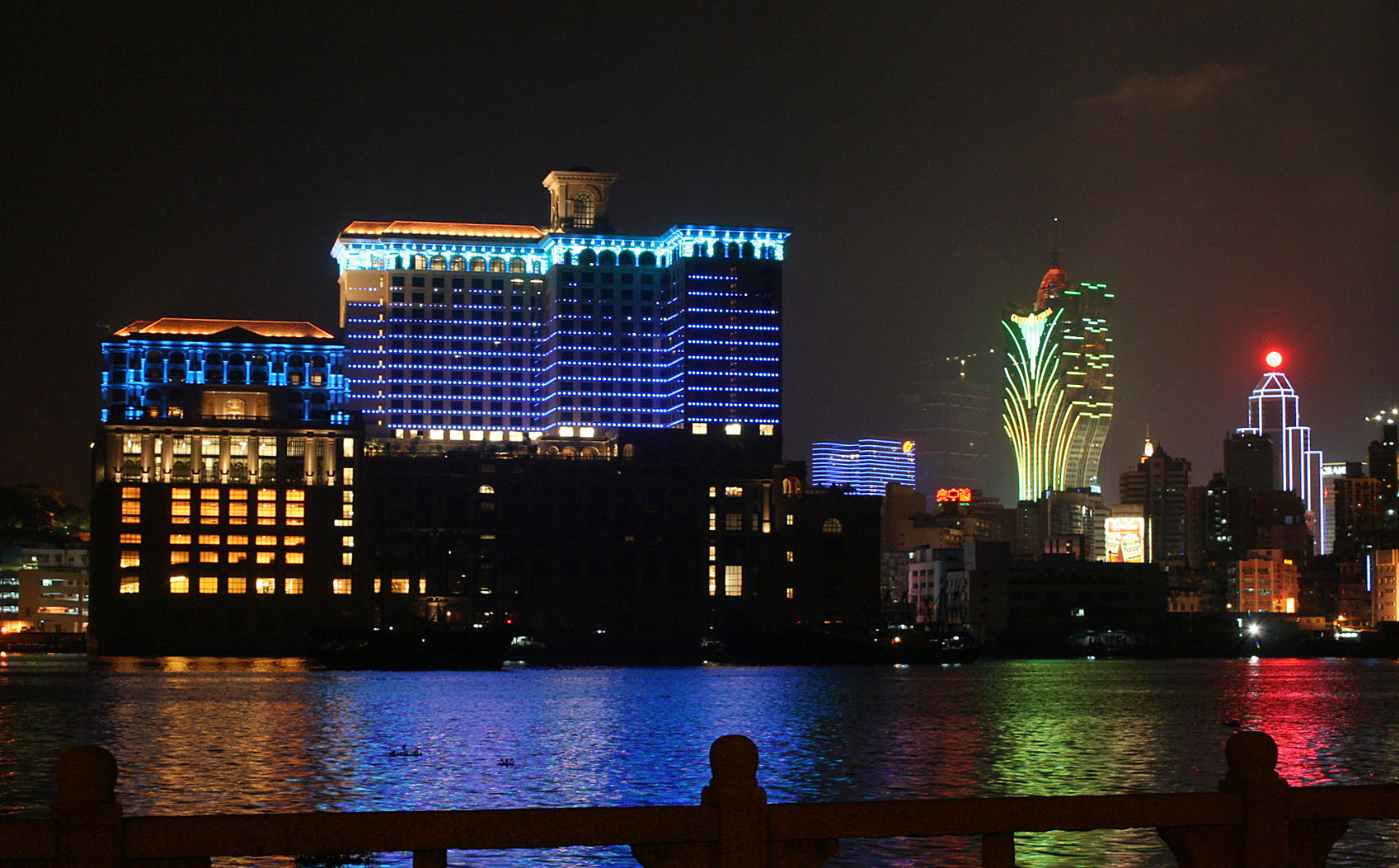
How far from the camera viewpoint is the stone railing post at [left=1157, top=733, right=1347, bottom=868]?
49.9ft

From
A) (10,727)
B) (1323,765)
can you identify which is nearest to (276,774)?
(10,727)

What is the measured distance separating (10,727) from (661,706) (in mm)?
43268

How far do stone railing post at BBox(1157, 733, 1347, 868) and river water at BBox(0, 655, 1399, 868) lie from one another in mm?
23403

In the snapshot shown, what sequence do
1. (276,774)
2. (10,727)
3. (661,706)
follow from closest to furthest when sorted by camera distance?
1. (276,774)
2. (10,727)
3. (661,706)

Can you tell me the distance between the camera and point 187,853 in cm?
1373

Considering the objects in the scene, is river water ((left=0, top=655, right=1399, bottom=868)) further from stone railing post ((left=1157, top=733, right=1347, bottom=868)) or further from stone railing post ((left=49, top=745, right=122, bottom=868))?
stone railing post ((left=49, top=745, right=122, bottom=868))

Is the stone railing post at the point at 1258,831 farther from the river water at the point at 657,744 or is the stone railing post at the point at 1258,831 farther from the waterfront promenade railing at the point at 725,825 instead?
the river water at the point at 657,744

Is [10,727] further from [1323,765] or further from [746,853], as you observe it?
[746,853]

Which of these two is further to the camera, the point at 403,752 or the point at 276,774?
the point at 403,752

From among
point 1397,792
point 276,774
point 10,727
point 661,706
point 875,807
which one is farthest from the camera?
point 661,706

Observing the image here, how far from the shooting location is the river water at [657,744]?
185 ft

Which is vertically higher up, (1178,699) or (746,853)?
(746,853)

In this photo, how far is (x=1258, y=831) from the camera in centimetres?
1524

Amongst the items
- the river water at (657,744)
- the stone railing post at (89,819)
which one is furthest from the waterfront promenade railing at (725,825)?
the river water at (657,744)
